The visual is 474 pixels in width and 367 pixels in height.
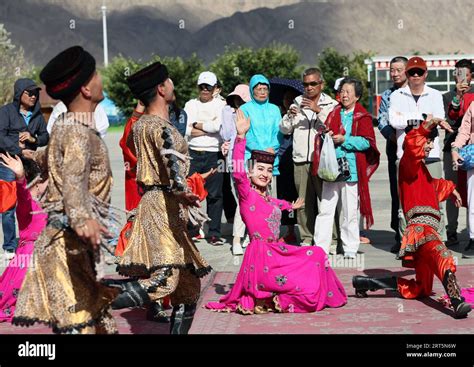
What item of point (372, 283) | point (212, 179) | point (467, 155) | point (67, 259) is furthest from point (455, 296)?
point (212, 179)

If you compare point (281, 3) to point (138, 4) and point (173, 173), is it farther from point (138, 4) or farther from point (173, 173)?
point (173, 173)

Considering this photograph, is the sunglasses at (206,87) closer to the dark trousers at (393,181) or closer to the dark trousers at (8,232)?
the dark trousers at (393,181)

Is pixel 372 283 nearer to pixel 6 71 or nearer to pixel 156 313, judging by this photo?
pixel 156 313

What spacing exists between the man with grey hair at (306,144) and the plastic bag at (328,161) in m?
0.49

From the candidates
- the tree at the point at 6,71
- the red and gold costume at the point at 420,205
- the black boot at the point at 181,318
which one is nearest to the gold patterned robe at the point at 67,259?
the black boot at the point at 181,318

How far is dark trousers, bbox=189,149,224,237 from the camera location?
11891 millimetres

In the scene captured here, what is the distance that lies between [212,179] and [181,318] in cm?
559

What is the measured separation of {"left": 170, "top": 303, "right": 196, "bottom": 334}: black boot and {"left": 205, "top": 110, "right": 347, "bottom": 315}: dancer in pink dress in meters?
1.54

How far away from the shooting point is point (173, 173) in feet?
20.8

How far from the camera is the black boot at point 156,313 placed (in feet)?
25.6

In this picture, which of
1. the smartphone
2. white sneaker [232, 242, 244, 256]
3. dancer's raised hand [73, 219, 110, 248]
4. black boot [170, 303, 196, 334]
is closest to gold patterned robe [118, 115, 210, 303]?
black boot [170, 303, 196, 334]

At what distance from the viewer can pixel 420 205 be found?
7.97 meters

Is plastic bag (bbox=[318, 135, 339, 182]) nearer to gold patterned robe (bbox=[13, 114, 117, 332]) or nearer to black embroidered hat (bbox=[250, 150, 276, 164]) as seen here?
black embroidered hat (bbox=[250, 150, 276, 164])
